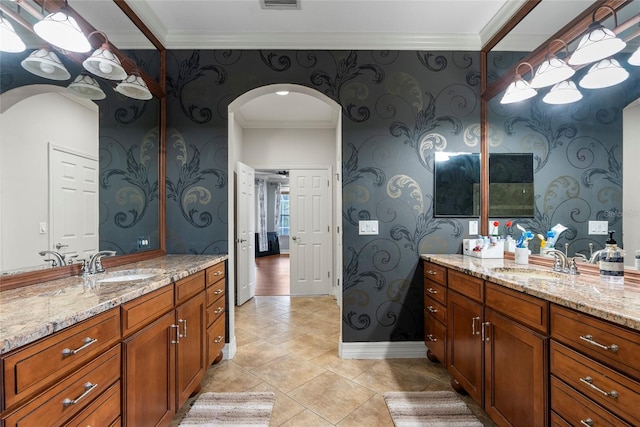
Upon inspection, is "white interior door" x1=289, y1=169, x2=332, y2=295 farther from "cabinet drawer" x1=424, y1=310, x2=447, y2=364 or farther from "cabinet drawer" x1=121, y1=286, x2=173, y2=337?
"cabinet drawer" x1=121, y1=286, x2=173, y2=337

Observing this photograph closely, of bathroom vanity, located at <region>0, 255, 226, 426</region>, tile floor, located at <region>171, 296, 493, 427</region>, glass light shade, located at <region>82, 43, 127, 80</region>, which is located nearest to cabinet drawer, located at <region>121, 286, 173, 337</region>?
bathroom vanity, located at <region>0, 255, 226, 426</region>

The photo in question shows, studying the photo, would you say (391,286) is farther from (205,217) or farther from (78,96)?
(78,96)

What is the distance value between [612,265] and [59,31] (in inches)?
113

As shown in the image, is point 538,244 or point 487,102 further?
point 487,102

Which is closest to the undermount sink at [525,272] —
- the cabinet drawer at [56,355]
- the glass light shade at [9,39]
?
the cabinet drawer at [56,355]

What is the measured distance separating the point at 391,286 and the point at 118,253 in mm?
2087

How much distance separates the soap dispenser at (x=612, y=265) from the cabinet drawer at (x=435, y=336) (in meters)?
0.96

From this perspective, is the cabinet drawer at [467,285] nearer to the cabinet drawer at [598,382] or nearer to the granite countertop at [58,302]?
the cabinet drawer at [598,382]

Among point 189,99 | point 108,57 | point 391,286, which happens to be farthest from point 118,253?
point 391,286

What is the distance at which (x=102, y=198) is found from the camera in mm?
1845

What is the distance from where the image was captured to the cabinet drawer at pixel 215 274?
6.91ft

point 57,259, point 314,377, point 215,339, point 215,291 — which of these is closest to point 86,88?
point 57,259

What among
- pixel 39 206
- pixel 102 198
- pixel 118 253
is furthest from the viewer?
pixel 118 253

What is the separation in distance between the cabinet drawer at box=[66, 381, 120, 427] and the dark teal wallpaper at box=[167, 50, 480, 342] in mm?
1490
